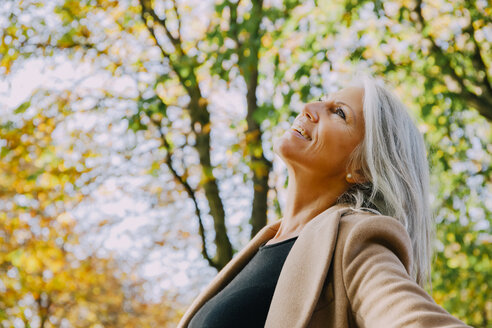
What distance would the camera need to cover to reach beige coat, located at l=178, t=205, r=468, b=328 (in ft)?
3.98

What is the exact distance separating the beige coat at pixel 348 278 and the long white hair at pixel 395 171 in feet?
0.67

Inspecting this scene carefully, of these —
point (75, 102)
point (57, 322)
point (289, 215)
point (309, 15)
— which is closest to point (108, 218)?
point (75, 102)

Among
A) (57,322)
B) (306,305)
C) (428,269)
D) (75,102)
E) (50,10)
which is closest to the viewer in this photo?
(306,305)

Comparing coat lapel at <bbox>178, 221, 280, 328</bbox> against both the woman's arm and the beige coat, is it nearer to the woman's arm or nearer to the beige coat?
the beige coat

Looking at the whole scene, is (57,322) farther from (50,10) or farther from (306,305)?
(306,305)

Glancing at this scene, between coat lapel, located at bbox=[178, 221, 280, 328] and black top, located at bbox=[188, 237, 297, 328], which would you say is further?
coat lapel, located at bbox=[178, 221, 280, 328]

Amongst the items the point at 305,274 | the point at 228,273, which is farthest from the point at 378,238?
the point at 228,273

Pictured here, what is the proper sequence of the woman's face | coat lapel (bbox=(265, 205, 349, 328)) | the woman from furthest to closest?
the woman's face, coat lapel (bbox=(265, 205, 349, 328)), the woman

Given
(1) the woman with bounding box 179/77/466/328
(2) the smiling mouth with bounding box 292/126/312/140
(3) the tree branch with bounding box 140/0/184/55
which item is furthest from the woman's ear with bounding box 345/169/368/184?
(3) the tree branch with bounding box 140/0/184/55

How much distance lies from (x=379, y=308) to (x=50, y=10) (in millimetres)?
6089

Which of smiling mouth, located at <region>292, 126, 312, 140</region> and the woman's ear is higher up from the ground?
smiling mouth, located at <region>292, 126, 312, 140</region>

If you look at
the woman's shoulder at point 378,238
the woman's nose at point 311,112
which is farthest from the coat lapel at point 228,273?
the woman's shoulder at point 378,238

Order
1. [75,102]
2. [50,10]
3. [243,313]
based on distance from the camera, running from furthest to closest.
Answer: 1. [75,102]
2. [50,10]
3. [243,313]

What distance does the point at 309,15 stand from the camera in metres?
5.88
